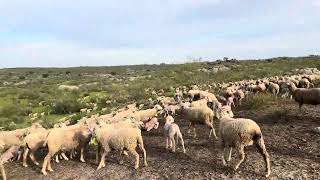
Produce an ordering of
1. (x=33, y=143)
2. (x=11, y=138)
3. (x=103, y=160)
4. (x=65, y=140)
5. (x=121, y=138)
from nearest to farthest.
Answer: (x=121, y=138) → (x=103, y=160) → (x=65, y=140) → (x=33, y=143) → (x=11, y=138)

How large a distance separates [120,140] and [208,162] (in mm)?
2630

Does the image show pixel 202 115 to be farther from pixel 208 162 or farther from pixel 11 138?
pixel 11 138

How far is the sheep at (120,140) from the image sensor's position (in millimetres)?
13922

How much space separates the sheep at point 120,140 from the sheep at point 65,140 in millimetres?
661

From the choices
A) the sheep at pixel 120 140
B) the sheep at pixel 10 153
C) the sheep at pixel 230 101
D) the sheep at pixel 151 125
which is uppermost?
the sheep at pixel 120 140

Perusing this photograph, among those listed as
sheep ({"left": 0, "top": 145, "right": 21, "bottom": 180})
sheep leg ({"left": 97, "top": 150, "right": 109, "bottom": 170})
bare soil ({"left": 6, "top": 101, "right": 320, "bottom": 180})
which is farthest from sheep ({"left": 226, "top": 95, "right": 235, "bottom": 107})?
sheep ({"left": 0, "top": 145, "right": 21, "bottom": 180})

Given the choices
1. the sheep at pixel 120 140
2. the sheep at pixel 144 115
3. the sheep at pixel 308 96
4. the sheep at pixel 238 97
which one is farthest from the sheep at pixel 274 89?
the sheep at pixel 120 140

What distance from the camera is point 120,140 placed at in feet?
46.0

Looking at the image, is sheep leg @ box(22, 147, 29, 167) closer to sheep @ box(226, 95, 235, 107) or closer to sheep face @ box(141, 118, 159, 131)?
sheep face @ box(141, 118, 159, 131)

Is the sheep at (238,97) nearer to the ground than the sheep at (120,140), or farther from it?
nearer to the ground

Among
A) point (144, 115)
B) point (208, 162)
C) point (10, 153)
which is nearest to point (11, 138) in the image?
point (10, 153)

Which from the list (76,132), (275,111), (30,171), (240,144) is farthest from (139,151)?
(275,111)

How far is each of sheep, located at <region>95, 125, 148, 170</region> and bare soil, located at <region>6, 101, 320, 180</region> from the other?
1.29 feet

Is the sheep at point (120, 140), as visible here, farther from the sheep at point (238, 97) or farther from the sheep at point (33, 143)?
the sheep at point (238, 97)
